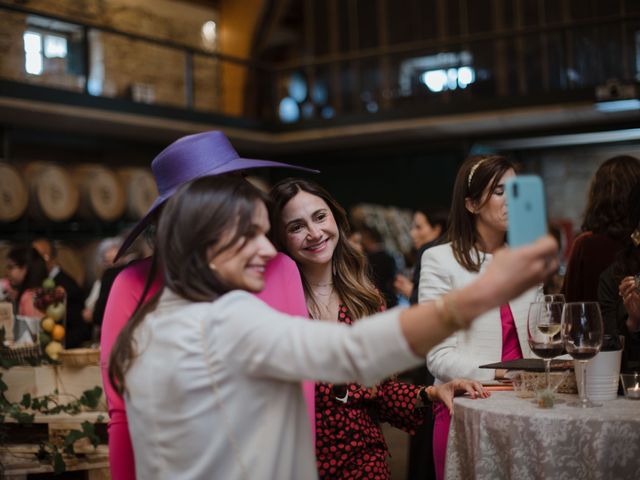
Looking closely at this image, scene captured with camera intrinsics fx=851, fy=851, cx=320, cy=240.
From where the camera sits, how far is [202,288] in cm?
163

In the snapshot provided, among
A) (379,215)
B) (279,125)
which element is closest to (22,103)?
(279,125)

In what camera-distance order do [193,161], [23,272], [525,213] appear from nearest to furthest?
[525,213] < [193,161] < [23,272]

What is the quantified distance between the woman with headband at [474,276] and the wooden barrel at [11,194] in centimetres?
719

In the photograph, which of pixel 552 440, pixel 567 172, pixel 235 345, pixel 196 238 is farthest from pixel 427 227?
pixel 567 172

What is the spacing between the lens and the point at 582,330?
88.2 inches

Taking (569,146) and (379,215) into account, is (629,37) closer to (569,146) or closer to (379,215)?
(569,146)

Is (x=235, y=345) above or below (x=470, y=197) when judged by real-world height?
below

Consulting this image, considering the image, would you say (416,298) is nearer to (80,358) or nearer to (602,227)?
(602,227)

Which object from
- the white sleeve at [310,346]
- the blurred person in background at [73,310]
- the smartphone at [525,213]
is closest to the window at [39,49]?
the blurred person in background at [73,310]

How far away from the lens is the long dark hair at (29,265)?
6.12 metres

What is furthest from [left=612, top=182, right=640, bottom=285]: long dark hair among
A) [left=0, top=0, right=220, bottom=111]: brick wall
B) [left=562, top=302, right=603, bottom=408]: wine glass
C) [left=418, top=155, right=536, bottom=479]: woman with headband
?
[left=0, top=0, right=220, bottom=111]: brick wall

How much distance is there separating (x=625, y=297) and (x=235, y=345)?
5.42 feet

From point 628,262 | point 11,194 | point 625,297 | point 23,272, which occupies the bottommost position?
point 625,297

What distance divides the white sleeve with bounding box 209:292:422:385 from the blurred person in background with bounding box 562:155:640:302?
2.42 metres
